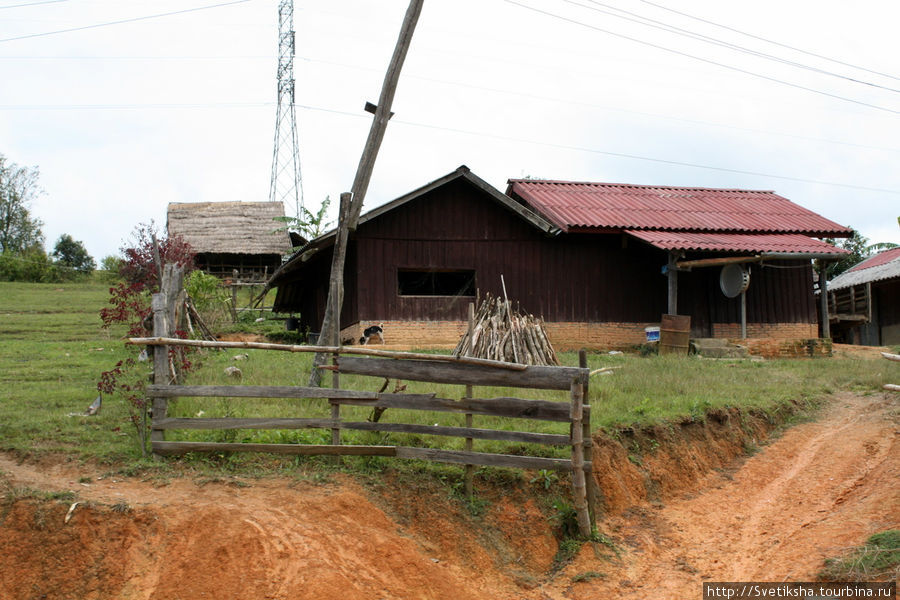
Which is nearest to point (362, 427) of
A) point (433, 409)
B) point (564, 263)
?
point (433, 409)

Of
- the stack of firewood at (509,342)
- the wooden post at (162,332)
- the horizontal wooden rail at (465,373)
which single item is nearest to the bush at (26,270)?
the wooden post at (162,332)

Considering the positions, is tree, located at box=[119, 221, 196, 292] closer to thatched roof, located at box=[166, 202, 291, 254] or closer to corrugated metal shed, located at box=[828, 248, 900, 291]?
thatched roof, located at box=[166, 202, 291, 254]

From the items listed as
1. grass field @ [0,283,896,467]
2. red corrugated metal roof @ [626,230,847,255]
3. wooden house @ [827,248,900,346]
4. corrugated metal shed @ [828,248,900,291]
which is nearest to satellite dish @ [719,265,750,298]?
red corrugated metal roof @ [626,230,847,255]

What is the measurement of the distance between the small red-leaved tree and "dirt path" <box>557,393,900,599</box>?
4.97 m

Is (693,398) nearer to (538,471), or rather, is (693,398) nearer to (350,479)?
(538,471)

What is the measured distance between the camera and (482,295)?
58.6 ft

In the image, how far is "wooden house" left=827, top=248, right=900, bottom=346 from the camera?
25.8 meters

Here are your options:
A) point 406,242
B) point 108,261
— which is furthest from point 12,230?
point 406,242

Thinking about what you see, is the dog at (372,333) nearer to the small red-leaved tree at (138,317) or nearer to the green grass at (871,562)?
the small red-leaved tree at (138,317)

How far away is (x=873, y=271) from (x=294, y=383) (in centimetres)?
2377

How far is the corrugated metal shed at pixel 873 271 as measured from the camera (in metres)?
25.5

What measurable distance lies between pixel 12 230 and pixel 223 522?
44.9 m

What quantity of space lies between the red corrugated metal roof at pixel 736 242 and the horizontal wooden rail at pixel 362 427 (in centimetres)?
1049

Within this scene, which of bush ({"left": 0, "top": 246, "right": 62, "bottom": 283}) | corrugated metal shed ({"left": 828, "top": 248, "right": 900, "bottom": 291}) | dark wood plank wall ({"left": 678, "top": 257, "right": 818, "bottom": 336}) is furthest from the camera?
bush ({"left": 0, "top": 246, "right": 62, "bottom": 283})
